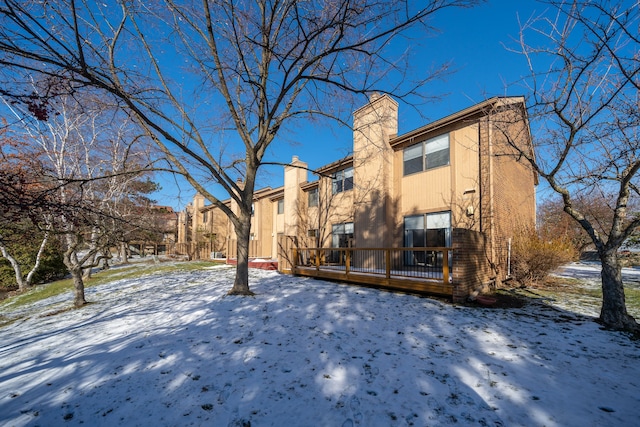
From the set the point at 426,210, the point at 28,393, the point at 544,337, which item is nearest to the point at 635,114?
the point at 544,337

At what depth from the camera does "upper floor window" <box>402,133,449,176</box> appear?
995 centimetres

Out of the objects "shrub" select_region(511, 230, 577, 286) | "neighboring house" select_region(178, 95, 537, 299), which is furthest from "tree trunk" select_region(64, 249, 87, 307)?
"shrub" select_region(511, 230, 577, 286)

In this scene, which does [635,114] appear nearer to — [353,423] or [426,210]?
[426,210]

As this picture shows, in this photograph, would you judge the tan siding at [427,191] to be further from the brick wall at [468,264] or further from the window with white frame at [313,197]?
the window with white frame at [313,197]

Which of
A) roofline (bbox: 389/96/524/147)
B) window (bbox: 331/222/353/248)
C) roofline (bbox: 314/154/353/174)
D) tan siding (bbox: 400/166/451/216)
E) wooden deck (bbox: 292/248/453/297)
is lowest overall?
wooden deck (bbox: 292/248/453/297)

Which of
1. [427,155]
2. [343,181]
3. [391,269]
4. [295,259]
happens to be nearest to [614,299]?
[391,269]

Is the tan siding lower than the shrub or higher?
higher

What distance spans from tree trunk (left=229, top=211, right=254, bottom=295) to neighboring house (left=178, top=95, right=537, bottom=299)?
2.22 m

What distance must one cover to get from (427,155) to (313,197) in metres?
7.62

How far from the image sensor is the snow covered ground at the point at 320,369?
8.45 feet

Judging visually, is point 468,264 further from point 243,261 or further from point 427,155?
point 243,261

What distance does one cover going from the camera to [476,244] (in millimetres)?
7332

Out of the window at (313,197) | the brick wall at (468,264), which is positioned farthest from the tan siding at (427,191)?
the window at (313,197)

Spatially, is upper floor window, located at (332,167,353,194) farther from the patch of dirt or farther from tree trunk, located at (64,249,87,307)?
tree trunk, located at (64,249,87,307)
